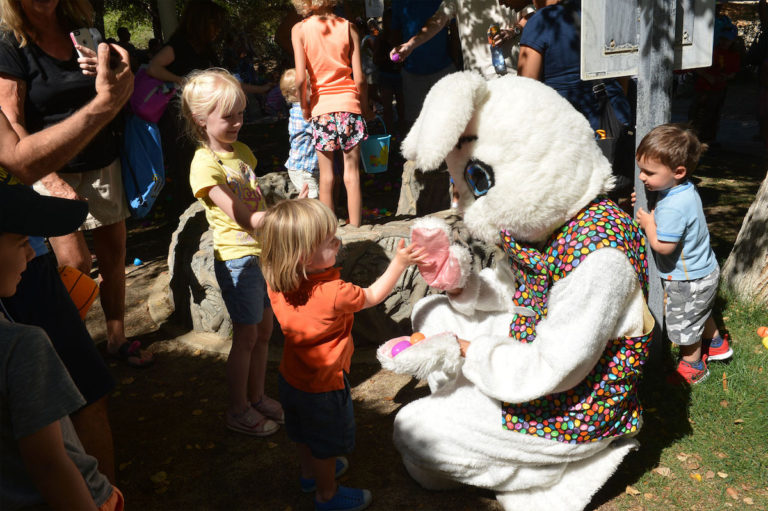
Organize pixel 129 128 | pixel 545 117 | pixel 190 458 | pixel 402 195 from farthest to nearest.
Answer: pixel 402 195 < pixel 129 128 < pixel 190 458 < pixel 545 117

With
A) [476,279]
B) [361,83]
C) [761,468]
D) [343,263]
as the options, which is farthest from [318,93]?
[761,468]

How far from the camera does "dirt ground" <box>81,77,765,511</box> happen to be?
9.83 ft

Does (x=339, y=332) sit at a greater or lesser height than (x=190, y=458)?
greater

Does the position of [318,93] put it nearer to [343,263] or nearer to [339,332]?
[343,263]

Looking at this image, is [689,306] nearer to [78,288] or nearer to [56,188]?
[78,288]

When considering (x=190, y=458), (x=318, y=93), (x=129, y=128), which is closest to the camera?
(x=190, y=458)

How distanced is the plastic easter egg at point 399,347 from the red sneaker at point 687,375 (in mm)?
1916

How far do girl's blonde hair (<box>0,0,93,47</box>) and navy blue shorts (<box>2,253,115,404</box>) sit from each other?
133 centimetres

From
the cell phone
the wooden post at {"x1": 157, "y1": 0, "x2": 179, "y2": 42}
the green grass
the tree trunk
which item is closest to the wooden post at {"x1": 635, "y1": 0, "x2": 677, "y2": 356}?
the green grass

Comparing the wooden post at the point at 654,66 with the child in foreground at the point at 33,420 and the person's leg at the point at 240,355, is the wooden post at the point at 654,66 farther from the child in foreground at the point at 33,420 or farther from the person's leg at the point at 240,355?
the child in foreground at the point at 33,420

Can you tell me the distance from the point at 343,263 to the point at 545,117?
7.50 ft

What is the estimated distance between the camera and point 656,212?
337 cm

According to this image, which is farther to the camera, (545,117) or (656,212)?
(656,212)

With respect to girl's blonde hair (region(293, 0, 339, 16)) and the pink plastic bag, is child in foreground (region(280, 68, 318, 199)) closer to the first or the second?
girl's blonde hair (region(293, 0, 339, 16))
